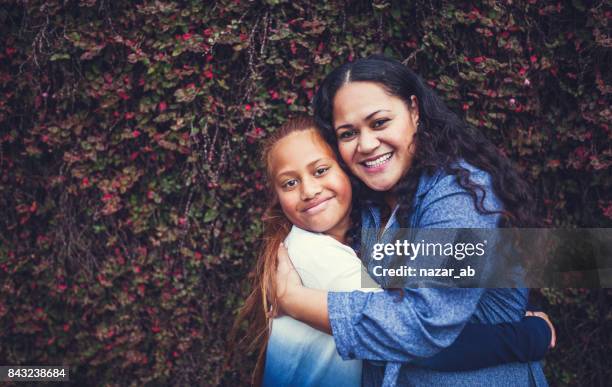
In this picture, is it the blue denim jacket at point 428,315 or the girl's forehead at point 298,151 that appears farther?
the girl's forehead at point 298,151

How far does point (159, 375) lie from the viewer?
9.32 feet

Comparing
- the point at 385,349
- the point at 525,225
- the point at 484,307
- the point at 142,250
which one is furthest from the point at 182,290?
the point at 525,225

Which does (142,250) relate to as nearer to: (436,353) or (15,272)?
(15,272)

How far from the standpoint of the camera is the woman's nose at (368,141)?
1807 millimetres

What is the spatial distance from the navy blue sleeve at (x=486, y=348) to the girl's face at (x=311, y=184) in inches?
25.7

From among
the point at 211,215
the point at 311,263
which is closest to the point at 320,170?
the point at 311,263

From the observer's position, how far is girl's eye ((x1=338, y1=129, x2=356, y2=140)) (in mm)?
1886

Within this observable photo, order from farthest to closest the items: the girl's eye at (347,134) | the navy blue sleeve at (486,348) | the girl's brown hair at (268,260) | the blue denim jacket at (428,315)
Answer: the girl's brown hair at (268,260)
the girl's eye at (347,134)
the navy blue sleeve at (486,348)
the blue denim jacket at (428,315)

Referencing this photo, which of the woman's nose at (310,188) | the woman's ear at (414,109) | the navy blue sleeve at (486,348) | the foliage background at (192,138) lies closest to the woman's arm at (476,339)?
the navy blue sleeve at (486,348)

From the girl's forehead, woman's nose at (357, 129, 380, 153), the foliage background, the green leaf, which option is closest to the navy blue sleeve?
woman's nose at (357, 129, 380, 153)

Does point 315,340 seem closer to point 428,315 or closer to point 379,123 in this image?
point 428,315

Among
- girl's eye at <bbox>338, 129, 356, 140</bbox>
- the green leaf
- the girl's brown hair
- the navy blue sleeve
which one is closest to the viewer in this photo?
the navy blue sleeve

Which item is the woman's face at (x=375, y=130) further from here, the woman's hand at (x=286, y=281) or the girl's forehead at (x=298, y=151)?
the woman's hand at (x=286, y=281)

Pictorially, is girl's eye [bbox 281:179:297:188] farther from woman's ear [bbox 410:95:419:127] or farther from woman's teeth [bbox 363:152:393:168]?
woman's ear [bbox 410:95:419:127]
